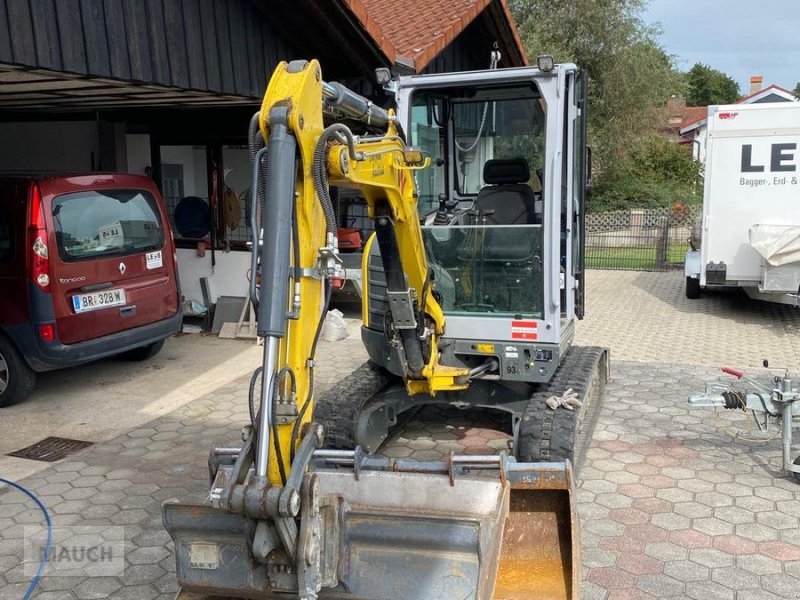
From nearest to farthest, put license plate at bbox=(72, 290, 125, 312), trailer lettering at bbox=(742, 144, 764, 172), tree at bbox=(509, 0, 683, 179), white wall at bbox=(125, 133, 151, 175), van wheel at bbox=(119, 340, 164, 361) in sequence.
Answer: license plate at bbox=(72, 290, 125, 312) < van wheel at bbox=(119, 340, 164, 361) < white wall at bbox=(125, 133, 151, 175) < trailer lettering at bbox=(742, 144, 764, 172) < tree at bbox=(509, 0, 683, 179)

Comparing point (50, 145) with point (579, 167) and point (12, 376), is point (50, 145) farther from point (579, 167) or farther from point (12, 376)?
point (579, 167)

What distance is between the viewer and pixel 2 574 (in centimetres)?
398

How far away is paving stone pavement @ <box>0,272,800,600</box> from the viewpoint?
12.7 feet

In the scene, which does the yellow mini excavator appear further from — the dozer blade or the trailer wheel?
the trailer wheel

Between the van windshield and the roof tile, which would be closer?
the van windshield

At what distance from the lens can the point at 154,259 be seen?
766 cm

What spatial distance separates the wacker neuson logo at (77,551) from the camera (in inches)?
158

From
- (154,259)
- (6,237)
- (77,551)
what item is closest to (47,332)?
(6,237)

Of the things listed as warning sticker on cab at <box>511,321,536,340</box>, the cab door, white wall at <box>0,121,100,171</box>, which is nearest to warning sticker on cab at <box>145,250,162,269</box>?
white wall at <box>0,121,100,171</box>

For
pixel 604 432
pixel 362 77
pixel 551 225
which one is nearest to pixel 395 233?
pixel 551 225

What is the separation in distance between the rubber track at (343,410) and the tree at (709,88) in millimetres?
77873

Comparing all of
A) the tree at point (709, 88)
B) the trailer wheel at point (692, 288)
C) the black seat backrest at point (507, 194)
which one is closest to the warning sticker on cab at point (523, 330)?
the black seat backrest at point (507, 194)

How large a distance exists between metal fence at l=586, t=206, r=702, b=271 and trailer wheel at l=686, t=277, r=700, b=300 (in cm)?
386

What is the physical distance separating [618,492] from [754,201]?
7.24 metres
